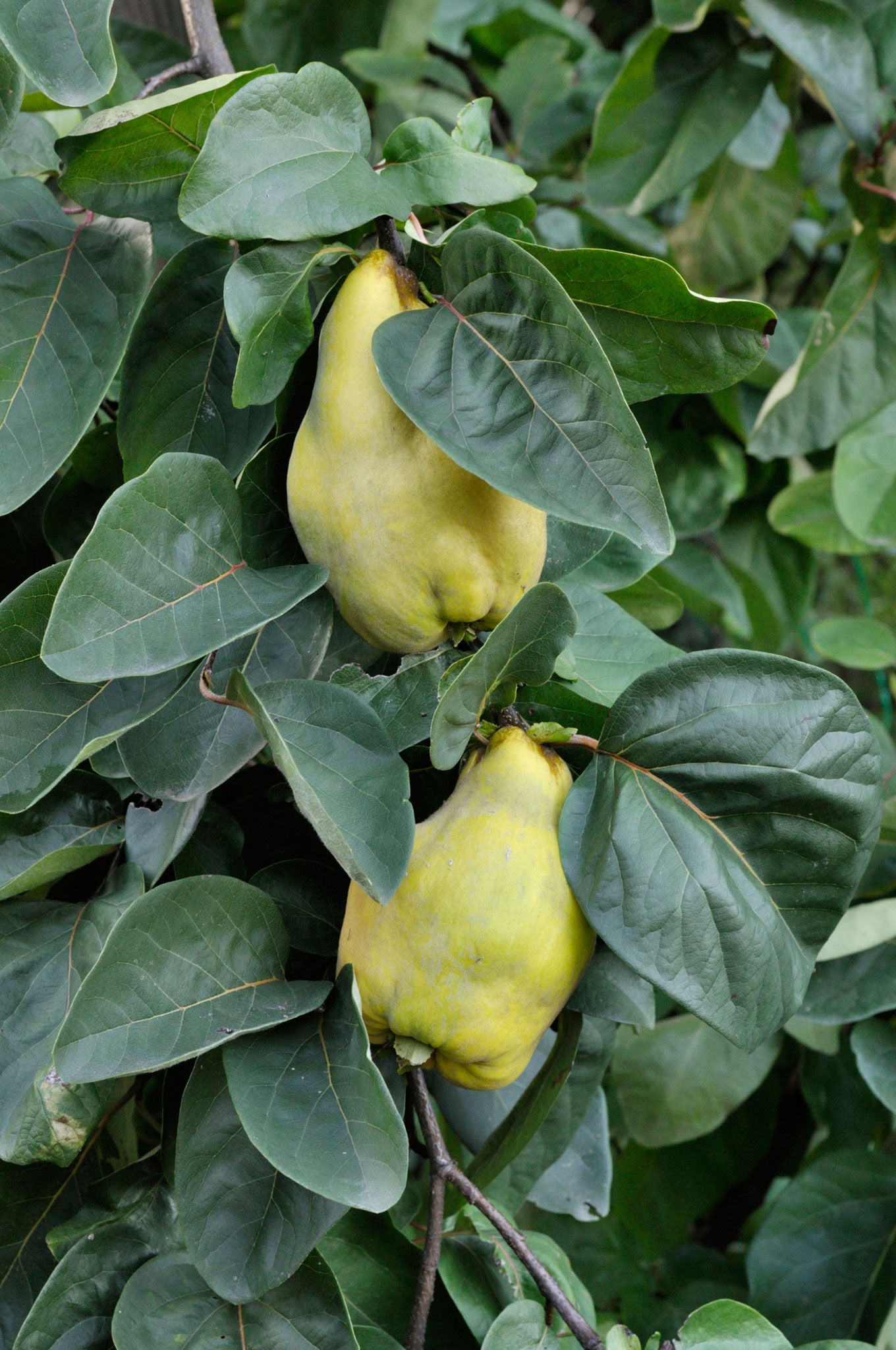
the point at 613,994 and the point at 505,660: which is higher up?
the point at 505,660

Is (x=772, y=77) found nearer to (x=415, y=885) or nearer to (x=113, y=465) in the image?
(x=113, y=465)

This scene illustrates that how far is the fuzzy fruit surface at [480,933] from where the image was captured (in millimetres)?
301

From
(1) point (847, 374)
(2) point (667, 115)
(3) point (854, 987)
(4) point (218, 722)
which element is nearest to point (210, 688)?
(4) point (218, 722)

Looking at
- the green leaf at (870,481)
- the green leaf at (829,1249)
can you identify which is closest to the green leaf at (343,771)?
the green leaf at (829,1249)

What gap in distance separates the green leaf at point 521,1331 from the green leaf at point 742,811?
5.5 inches

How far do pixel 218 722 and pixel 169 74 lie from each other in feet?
0.82

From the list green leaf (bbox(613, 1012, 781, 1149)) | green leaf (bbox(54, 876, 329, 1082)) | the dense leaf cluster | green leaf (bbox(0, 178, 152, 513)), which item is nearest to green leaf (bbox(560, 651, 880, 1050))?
the dense leaf cluster

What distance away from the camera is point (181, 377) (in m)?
0.38

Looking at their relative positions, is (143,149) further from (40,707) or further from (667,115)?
(667,115)

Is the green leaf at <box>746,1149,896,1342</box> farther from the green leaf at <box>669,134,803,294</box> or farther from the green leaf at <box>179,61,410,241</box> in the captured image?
the green leaf at <box>669,134,803,294</box>

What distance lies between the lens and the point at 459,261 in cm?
31

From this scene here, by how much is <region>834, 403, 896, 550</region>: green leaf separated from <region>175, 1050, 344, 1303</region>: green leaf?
0.69 m

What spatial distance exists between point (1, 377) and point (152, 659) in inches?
5.5

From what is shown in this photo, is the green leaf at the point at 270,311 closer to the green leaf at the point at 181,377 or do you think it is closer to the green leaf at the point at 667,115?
the green leaf at the point at 181,377
